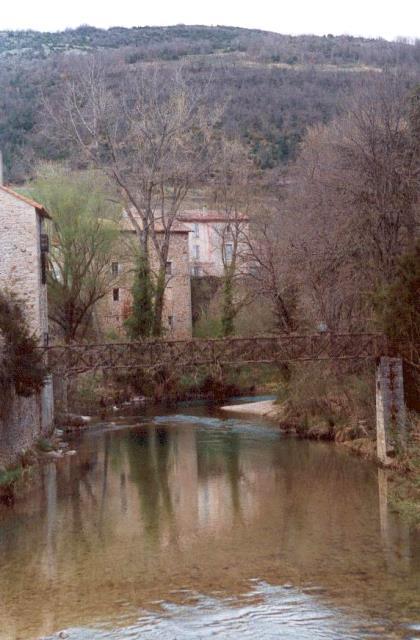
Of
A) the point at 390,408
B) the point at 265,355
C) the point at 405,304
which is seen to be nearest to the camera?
the point at 405,304

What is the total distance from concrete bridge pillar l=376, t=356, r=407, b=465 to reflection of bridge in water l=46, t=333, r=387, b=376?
58 centimetres

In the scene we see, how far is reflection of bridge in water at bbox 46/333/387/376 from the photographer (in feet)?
84.0

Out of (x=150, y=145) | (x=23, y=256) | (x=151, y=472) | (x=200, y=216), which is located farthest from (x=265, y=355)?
(x=200, y=216)

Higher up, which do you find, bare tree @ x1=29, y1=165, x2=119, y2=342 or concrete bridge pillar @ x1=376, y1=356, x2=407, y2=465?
bare tree @ x1=29, y1=165, x2=119, y2=342

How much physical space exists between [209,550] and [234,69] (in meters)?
85.0

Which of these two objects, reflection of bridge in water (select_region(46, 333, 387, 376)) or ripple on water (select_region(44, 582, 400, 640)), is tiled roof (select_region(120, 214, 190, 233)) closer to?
reflection of bridge in water (select_region(46, 333, 387, 376))

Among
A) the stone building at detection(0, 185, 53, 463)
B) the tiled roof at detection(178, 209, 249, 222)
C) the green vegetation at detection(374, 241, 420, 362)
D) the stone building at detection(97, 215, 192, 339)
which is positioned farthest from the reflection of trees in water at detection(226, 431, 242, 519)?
the tiled roof at detection(178, 209, 249, 222)

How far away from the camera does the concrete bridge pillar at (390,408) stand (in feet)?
83.6

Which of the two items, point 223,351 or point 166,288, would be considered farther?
point 166,288

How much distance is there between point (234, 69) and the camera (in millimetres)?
96750

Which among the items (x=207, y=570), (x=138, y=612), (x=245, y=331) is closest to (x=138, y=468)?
(x=207, y=570)

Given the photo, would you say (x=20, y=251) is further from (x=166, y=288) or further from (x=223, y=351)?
(x=166, y=288)

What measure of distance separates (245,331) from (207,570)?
2669cm

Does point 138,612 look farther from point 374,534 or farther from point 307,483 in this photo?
point 307,483
